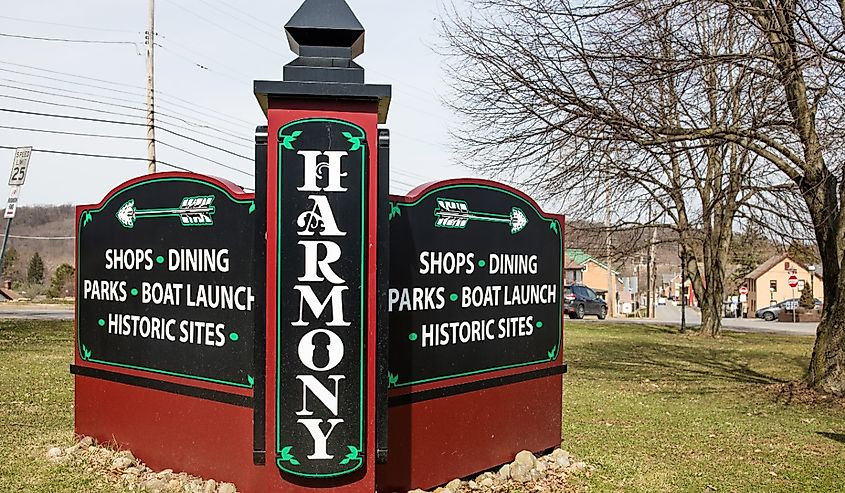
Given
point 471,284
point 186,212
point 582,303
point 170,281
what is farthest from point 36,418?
point 582,303

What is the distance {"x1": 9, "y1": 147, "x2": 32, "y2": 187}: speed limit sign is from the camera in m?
13.9

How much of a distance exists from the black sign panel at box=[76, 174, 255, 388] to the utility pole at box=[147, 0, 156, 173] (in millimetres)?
21257

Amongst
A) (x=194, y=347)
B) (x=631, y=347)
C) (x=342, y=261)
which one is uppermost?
(x=342, y=261)

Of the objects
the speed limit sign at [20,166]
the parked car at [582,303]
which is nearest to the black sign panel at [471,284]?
the speed limit sign at [20,166]

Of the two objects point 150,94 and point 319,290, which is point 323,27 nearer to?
point 319,290

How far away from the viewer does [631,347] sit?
22.2m

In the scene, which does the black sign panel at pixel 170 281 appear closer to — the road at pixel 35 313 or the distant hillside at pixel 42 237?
the road at pixel 35 313

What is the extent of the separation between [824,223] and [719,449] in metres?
5.70

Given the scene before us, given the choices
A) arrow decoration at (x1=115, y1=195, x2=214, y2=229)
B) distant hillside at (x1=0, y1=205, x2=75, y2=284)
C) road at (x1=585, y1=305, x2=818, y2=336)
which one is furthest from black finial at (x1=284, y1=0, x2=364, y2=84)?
distant hillside at (x1=0, y1=205, x2=75, y2=284)

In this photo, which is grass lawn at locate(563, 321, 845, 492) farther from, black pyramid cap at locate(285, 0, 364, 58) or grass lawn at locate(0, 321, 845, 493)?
black pyramid cap at locate(285, 0, 364, 58)

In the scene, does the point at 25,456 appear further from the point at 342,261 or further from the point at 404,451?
the point at 342,261

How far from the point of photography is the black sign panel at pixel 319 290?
510 centimetres

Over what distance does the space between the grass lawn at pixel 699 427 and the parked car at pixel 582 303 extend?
22.1 meters

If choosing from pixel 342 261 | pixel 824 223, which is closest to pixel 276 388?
pixel 342 261
